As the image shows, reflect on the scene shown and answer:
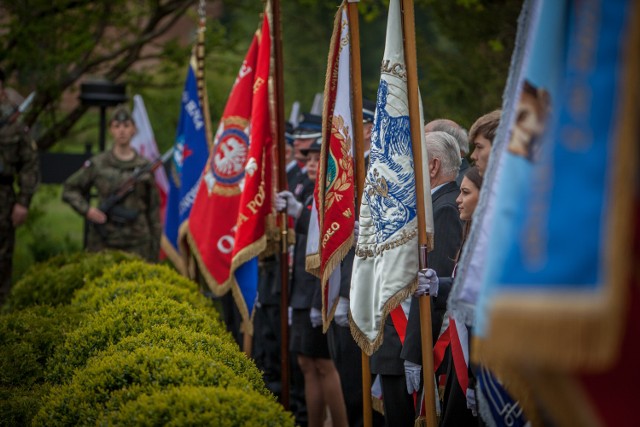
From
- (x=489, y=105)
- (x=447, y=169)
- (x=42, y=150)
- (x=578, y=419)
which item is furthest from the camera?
(x=42, y=150)

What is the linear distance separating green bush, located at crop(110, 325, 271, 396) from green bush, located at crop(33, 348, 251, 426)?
0.23 metres

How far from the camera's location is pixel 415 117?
482cm

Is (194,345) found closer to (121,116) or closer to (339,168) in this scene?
(339,168)

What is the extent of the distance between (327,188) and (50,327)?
1985mm

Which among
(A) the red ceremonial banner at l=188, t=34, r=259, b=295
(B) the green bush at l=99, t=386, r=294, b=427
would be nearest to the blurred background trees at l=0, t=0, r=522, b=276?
(A) the red ceremonial banner at l=188, t=34, r=259, b=295

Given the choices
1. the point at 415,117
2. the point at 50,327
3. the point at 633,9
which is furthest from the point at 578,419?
the point at 50,327

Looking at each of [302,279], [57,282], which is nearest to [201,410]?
[302,279]

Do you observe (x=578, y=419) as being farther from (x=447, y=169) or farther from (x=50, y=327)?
(x=50, y=327)

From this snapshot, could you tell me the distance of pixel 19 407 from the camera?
189 inches

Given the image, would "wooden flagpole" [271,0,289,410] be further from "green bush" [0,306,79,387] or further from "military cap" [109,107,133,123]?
"military cap" [109,107,133,123]

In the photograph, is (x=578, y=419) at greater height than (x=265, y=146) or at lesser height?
lesser

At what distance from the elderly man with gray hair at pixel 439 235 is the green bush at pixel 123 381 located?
1.17m

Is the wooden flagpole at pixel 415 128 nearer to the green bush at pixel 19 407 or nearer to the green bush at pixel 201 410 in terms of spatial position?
the green bush at pixel 201 410

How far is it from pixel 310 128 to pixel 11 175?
3.72 metres
